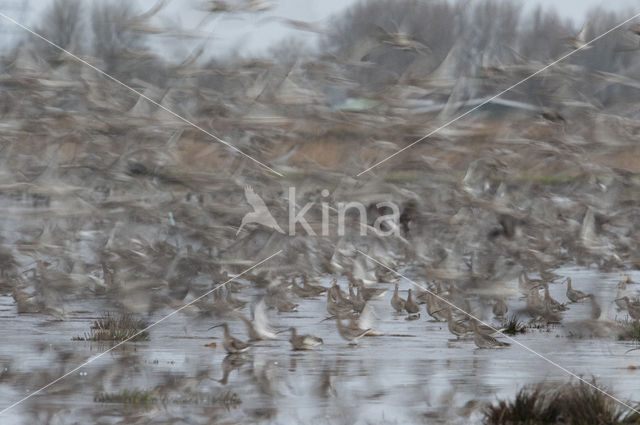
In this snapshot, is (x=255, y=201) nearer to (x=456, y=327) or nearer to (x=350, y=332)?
(x=350, y=332)

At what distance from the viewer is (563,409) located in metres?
9.34

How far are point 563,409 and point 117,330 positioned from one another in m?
6.33

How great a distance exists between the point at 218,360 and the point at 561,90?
474cm

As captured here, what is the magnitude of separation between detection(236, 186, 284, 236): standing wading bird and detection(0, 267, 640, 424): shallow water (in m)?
1.49

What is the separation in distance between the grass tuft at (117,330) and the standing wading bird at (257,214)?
2.68m

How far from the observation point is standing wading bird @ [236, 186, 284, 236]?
38.1 ft

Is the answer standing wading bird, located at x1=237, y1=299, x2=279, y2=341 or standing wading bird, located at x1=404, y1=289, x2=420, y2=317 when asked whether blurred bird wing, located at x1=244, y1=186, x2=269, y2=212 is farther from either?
standing wading bird, located at x1=404, y1=289, x2=420, y2=317

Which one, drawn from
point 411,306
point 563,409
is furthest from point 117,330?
point 563,409

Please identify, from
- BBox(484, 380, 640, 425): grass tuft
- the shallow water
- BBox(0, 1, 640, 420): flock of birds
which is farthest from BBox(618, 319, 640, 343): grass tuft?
BBox(484, 380, 640, 425): grass tuft

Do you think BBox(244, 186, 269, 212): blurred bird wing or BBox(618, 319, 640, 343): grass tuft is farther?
BBox(618, 319, 640, 343): grass tuft

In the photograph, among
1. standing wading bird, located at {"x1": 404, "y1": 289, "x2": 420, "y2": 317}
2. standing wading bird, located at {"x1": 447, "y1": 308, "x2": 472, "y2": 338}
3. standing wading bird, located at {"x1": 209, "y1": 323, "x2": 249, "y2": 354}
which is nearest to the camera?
standing wading bird, located at {"x1": 209, "y1": 323, "x2": 249, "y2": 354}

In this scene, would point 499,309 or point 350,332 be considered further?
point 499,309

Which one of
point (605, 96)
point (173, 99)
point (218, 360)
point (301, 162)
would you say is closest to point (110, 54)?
point (173, 99)

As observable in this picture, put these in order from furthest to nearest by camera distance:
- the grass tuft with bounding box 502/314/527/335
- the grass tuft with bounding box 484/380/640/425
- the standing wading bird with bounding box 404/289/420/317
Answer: the standing wading bird with bounding box 404/289/420/317
the grass tuft with bounding box 502/314/527/335
the grass tuft with bounding box 484/380/640/425
